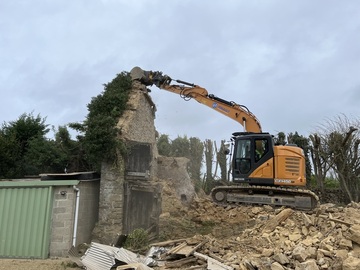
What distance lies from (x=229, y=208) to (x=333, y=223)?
16.1ft

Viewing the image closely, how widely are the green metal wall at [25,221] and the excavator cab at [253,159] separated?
637 centimetres

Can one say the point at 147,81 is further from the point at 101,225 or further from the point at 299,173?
the point at 299,173

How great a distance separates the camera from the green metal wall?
37.6 feet

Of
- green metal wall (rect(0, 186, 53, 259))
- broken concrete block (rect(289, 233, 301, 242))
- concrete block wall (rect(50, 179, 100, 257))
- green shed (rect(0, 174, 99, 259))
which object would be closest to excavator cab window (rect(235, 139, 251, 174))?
broken concrete block (rect(289, 233, 301, 242))

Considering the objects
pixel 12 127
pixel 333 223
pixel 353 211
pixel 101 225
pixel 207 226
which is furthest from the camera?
pixel 12 127

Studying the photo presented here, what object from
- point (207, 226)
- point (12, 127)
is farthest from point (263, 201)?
point (12, 127)

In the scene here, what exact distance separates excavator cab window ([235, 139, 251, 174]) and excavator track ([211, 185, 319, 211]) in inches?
26.7

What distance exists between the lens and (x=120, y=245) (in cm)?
1058

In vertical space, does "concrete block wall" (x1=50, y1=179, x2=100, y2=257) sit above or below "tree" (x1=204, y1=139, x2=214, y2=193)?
below

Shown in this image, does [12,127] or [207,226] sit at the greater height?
[12,127]

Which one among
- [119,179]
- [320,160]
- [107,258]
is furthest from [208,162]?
[107,258]

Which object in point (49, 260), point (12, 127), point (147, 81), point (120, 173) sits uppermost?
point (147, 81)

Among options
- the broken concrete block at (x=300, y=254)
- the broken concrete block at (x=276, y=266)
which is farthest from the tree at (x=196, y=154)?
the broken concrete block at (x=276, y=266)

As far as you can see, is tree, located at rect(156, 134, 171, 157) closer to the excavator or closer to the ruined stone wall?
the ruined stone wall
